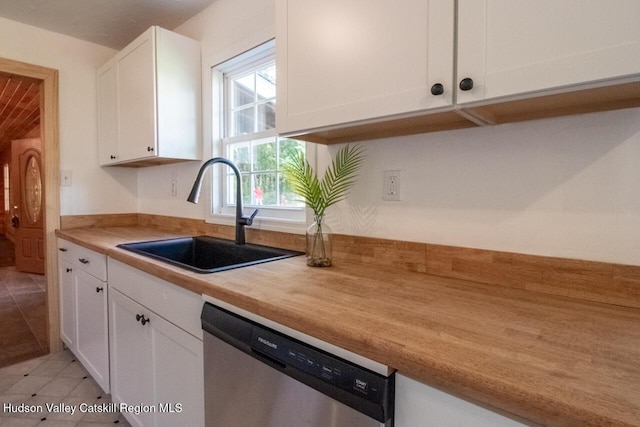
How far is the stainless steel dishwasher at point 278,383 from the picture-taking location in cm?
65

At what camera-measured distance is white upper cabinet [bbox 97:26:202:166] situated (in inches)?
77.0

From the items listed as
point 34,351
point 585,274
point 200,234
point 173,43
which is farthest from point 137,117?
point 585,274

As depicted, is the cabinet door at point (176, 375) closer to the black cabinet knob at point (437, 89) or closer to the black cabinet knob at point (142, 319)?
the black cabinet knob at point (142, 319)

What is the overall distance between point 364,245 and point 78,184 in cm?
237

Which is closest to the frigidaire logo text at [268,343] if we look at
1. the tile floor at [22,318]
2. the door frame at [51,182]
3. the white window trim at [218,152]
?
the white window trim at [218,152]

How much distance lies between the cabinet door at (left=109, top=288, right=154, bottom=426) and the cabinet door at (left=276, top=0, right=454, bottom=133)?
1.06m

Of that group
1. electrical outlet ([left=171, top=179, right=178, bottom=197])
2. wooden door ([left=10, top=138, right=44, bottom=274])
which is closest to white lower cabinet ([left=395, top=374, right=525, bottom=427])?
electrical outlet ([left=171, top=179, right=178, bottom=197])

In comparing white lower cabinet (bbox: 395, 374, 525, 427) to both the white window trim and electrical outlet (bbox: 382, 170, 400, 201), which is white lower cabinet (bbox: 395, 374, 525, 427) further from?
the white window trim

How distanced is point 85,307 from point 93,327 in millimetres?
167

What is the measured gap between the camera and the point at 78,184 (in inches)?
99.7

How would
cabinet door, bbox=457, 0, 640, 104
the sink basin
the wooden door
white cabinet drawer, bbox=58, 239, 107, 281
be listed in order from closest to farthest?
cabinet door, bbox=457, 0, 640, 104 → the sink basin → white cabinet drawer, bbox=58, 239, 107, 281 → the wooden door

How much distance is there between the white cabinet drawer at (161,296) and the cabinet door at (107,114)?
116cm

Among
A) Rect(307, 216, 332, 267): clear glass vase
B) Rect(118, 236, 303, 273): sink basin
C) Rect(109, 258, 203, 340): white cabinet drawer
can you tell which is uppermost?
Rect(307, 216, 332, 267): clear glass vase

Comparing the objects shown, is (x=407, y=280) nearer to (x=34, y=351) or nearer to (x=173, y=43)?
(x=173, y=43)
